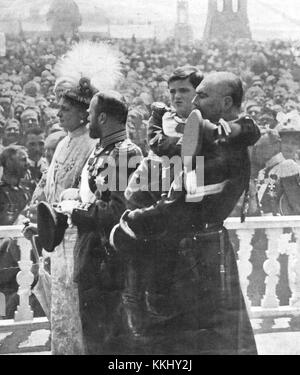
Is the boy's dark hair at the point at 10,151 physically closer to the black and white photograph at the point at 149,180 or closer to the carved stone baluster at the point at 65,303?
the black and white photograph at the point at 149,180

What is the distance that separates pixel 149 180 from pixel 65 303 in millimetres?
1067

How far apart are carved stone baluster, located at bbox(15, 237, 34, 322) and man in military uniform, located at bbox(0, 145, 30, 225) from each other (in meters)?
0.20

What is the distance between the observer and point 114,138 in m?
4.28

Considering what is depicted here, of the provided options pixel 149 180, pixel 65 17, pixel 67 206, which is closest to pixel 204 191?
pixel 149 180

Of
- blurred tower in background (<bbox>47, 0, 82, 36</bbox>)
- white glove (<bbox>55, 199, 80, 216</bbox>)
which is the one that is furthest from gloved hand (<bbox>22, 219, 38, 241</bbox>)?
blurred tower in background (<bbox>47, 0, 82, 36</bbox>)

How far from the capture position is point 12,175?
4.46 m

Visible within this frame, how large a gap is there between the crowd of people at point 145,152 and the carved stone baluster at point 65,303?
0.06 m

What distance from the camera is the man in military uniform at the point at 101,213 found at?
4.24 m

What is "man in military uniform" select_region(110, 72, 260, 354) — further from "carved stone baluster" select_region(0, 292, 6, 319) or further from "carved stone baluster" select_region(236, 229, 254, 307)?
"carved stone baluster" select_region(0, 292, 6, 319)

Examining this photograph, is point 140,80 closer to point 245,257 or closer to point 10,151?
point 10,151

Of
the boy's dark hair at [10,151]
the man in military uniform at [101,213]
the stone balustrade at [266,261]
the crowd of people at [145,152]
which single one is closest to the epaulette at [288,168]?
the crowd of people at [145,152]
